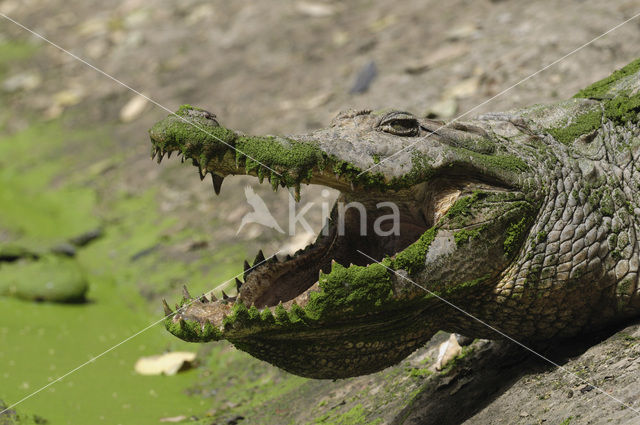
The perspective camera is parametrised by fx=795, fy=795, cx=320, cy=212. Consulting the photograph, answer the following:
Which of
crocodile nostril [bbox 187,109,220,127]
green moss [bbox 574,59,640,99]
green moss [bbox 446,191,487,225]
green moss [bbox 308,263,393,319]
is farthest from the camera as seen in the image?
green moss [bbox 574,59,640,99]

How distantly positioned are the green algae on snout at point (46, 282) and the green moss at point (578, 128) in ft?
15.4

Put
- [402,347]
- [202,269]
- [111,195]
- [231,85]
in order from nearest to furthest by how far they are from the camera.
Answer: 1. [402,347]
2. [202,269]
3. [111,195]
4. [231,85]

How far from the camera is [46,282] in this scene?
7246mm

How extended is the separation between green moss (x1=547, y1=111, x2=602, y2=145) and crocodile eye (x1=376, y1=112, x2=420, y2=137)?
0.86 m

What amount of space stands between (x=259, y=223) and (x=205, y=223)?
0.79 metres

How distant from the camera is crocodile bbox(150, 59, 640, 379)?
11.6 feet

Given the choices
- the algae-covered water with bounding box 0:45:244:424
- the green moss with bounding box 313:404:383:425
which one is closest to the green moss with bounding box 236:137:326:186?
the green moss with bounding box 313:404:383:425

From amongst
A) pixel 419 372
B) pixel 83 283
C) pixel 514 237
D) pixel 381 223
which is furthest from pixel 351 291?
pixel 83 283

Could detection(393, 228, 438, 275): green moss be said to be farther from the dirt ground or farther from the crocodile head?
the dirt ground

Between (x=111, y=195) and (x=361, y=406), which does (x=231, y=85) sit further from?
(x=361, y=406)

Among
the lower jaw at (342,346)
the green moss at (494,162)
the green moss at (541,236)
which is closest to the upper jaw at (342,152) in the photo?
the green moss at (494,162)

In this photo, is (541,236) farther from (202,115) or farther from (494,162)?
(202,115)

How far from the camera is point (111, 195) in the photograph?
9258 mm

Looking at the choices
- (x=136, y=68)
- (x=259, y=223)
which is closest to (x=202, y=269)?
(x=259, y=223)
